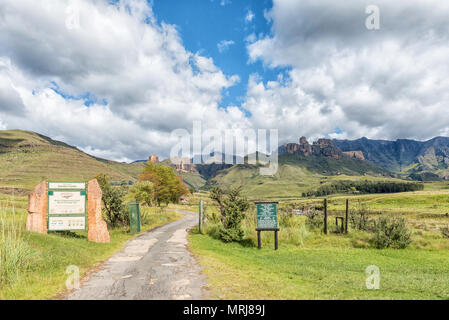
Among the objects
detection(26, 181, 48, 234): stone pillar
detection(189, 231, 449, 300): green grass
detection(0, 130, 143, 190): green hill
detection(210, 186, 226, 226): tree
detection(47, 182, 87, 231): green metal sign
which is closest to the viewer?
detection(189, 231, 449, 300): green grass

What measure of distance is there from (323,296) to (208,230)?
13301mm

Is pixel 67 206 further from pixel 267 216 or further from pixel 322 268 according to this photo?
pixel 322 268

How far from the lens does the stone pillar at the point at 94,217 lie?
1332cm

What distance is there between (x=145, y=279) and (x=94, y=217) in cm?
815

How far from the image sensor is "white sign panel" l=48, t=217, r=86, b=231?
43.2 ft

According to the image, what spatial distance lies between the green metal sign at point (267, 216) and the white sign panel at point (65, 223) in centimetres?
931

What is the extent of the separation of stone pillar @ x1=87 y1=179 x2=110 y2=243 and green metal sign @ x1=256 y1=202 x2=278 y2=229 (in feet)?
26.7

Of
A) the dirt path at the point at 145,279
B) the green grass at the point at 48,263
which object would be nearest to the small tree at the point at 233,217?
the dirt path at the point at 145,279

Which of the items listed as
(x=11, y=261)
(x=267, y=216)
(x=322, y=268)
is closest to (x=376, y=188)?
(x=267, y=216)

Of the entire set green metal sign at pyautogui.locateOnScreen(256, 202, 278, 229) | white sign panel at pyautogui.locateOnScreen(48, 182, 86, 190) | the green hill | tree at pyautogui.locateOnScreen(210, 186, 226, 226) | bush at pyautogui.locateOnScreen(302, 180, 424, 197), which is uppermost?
the green hill

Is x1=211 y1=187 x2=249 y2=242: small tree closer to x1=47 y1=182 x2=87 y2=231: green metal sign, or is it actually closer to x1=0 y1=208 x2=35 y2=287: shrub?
x1=47 y1=182 x2=87 y2=231: green metal sign

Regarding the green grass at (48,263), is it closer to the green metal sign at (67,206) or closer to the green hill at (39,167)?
the green metal sign at (67,206)

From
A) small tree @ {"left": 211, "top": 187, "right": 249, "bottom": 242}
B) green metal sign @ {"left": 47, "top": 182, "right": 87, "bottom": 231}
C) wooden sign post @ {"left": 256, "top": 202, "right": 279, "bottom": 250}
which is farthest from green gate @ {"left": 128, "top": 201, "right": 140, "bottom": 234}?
wooden sign post @ {"left": 256, "top": 202, "right": 279, "bottom": 250}

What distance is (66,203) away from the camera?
1359 centimetres
